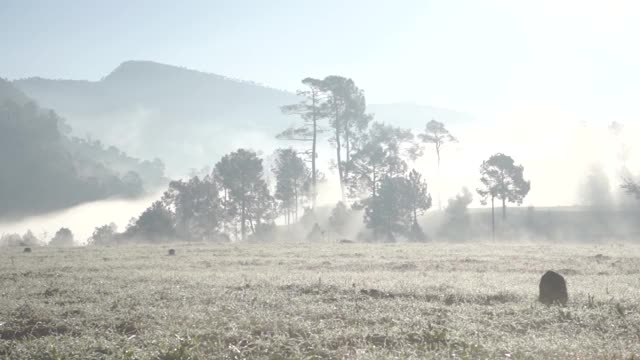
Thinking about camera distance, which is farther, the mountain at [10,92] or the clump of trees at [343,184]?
the mountain at [10,92]

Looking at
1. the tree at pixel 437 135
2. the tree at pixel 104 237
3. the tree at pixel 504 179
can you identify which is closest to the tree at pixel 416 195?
the tree at pixel 504 179

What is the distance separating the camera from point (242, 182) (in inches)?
3199

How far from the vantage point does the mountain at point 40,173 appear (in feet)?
399

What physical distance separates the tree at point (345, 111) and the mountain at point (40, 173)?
62903 mm

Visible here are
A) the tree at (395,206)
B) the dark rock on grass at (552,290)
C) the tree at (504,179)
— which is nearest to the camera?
the dark rock on grass at (552,290)

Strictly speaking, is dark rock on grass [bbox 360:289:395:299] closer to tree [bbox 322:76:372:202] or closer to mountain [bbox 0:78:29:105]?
tree [bbox 322:76:372:202]

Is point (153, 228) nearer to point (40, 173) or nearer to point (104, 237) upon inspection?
point (104, 237)

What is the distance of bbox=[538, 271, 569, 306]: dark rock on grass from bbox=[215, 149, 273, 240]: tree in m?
64.4

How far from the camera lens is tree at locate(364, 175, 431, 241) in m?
72.6

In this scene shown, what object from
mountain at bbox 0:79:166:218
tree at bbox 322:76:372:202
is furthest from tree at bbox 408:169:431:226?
mountain at bbox 0:79:166:218

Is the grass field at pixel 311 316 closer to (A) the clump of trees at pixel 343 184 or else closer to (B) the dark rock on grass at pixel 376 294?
(B) the dark rock on grass at pixel 376 294

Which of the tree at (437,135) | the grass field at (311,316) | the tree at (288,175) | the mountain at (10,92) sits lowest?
the grass field at (311,316)

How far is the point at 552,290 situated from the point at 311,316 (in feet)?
23.2

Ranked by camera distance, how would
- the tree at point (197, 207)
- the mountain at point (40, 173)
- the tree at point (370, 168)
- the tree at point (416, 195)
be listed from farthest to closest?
the mountain at point (40, 173)
the tree at point (370, 168)
the tree at point (197, 207)
the tree at point (416, 195)
